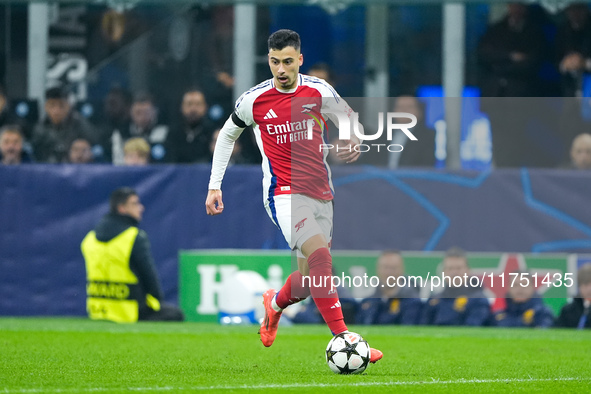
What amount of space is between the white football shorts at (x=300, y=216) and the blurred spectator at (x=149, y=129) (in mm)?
5862

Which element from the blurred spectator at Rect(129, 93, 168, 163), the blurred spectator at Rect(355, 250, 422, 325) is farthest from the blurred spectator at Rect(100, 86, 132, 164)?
the blurred spectator at Rect(355, 250, 422, 325)

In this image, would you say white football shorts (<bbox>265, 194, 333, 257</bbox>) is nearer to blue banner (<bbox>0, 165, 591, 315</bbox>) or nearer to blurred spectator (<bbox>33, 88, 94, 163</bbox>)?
blue banner (<bbox>0, 165, 591, 315</bbox>)

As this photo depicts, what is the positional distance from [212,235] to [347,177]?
5.23ft

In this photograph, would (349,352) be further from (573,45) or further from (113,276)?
(573,45)

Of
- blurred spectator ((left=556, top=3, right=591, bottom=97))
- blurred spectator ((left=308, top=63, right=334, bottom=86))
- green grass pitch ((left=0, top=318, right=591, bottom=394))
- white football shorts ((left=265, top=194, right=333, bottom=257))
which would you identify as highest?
blurred spectator ((left=556, top=3, right=591, bottom=97))

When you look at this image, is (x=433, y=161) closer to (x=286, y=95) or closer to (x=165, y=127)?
(x=165, y=127)

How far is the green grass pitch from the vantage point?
19.3 feet

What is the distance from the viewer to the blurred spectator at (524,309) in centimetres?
1098

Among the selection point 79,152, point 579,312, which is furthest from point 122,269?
point 579,312

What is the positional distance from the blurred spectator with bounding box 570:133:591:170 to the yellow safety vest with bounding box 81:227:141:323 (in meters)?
4.69

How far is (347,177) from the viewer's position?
1182 cm

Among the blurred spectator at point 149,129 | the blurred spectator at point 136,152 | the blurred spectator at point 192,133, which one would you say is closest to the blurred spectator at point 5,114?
the blurred spectator at point 149,129

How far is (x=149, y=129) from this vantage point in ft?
42.1

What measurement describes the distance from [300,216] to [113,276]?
15.5ft
